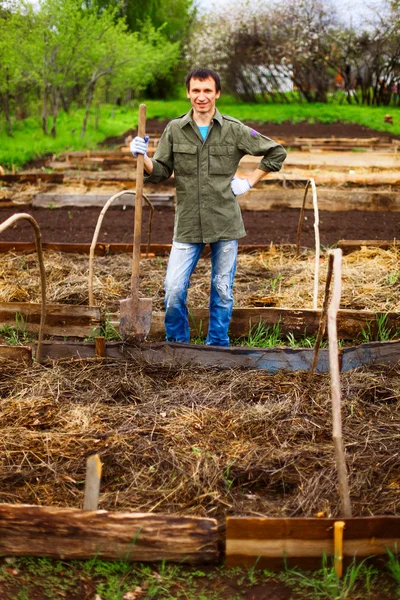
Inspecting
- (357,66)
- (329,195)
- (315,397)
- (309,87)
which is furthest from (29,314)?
(309,87)

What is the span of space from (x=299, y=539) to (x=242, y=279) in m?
3.62

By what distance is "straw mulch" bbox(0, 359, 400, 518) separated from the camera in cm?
272

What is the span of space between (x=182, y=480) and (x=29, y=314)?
6.97 feet

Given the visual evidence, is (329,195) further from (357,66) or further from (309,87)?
(309,87)

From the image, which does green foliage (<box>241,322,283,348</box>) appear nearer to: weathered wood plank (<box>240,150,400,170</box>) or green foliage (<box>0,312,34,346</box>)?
green foliage (<box>0,312,34,346</box>)

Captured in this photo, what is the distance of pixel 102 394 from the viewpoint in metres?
3.58

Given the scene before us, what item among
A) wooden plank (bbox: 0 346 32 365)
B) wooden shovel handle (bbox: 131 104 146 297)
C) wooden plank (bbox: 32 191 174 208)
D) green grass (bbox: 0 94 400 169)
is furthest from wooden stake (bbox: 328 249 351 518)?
green grass (bbox: 0 94 400 169)

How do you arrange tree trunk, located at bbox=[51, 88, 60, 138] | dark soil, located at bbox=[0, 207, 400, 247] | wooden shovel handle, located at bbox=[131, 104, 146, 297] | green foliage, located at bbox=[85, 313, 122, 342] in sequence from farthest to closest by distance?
tree trunk, located at bbox=[51, 88, 60, 138] → dark soil, located at bbox=[0, 207, 400, 247] → green foliage, located at bbox=[85, 313, 122, 342] → wooden shovel handle, located at bbox=[131, 104, 146, 297]

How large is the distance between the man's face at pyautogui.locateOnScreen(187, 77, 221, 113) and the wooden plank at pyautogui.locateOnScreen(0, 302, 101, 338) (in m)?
1.54

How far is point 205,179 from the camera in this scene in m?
3.82

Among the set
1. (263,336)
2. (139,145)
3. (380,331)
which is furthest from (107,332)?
(380,331)

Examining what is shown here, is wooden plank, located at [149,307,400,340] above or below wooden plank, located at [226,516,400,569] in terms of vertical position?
above

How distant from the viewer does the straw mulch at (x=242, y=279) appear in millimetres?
5172

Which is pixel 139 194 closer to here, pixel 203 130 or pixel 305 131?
pixel 203 130
